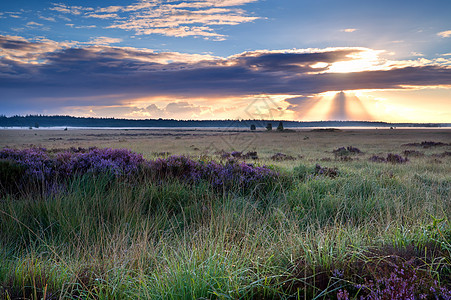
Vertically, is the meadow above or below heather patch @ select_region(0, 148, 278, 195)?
below

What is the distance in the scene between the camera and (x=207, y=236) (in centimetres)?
384

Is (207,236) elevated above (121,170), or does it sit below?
below

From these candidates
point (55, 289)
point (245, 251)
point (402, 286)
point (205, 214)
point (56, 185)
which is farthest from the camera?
point (56, 185)

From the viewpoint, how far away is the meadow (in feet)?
9.29

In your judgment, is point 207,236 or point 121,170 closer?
point 207,236

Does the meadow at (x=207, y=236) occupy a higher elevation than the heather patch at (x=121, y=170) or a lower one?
lower

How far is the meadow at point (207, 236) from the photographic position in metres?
2.83

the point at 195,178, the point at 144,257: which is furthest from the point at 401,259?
the point at 195,178

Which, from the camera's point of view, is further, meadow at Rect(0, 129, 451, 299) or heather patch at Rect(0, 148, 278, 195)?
heather patch at Rect(0, 148, 278, 195)

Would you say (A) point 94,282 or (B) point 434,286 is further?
(A) point 94,282

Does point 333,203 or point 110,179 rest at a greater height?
point 110,179

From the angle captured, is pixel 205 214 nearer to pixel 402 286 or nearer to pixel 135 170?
pixel 135 170

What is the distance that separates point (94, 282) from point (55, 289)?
13.2 inches

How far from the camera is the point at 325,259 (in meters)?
3.11
